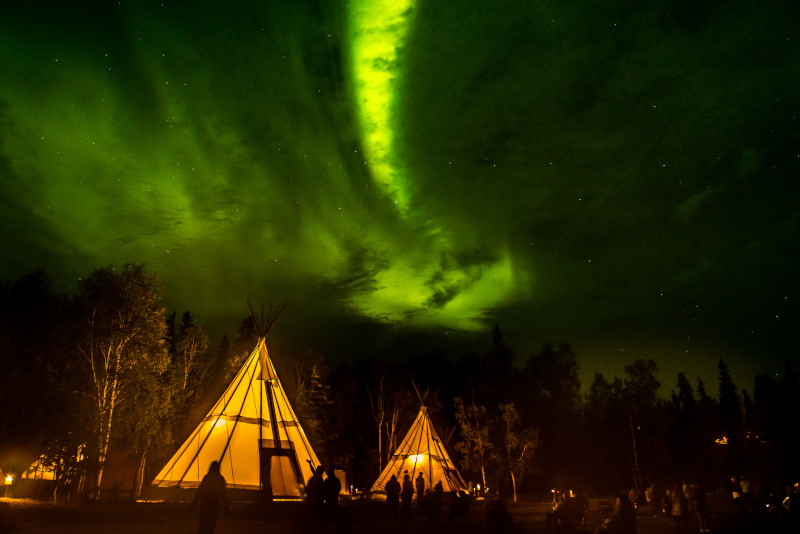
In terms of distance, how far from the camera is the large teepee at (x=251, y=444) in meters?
18.1

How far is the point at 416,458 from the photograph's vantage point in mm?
31047

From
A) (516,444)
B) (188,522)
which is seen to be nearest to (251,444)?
(188,522)

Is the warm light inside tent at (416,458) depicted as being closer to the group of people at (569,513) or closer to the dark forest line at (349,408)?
the dark forest line at (349,408)

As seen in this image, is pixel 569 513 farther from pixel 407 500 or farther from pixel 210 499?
pixel 210 499

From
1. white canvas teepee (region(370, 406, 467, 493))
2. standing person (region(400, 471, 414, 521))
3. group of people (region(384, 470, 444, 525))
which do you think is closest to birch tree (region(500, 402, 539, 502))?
white canvas teepee (region(370, 406, 467, 493))

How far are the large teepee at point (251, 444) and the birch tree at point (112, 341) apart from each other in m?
6.95

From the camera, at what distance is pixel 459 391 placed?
6028 centimetres

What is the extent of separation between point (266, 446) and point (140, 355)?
31.0 ft

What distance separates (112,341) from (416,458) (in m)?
17.6

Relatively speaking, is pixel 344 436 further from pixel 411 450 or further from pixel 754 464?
pixel 754 464

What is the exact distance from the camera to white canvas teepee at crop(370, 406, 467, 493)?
31.0m

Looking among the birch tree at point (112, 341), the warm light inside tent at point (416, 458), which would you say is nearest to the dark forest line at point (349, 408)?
the birch tree at point (112, 341)

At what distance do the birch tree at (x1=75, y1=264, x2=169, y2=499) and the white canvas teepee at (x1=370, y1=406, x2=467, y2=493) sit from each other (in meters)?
15.0

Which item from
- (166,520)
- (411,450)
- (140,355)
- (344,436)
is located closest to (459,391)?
(344,436)
